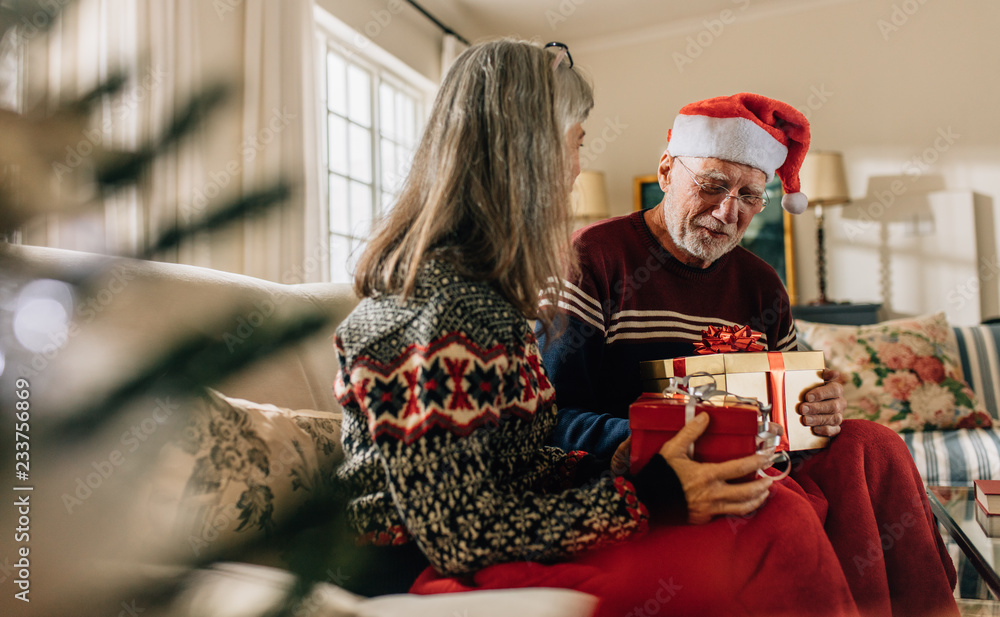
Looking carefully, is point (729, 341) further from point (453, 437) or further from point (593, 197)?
point (593, 197)

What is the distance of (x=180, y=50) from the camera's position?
6.89ft

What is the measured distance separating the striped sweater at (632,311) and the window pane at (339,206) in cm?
219

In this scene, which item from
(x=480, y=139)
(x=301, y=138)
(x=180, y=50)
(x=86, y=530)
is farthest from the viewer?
(x=301, y=138)

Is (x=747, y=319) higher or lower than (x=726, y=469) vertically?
higher

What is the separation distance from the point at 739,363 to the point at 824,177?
2791 millimetres

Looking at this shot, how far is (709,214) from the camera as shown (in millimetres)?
1422

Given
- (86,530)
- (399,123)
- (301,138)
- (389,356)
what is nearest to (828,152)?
(399,123)

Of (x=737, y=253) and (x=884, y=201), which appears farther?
(x=884, y=201)

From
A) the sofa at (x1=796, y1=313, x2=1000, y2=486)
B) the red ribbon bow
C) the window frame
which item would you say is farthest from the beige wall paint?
the red ribbon bow

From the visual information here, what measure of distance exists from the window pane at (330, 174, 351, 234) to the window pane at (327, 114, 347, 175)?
5 cm

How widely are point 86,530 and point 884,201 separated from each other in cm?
406

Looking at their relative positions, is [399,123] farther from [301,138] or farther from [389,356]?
[389,356]

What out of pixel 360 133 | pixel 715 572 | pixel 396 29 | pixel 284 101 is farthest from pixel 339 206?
pixel 715 572

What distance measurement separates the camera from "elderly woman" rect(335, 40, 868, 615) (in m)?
0.77
